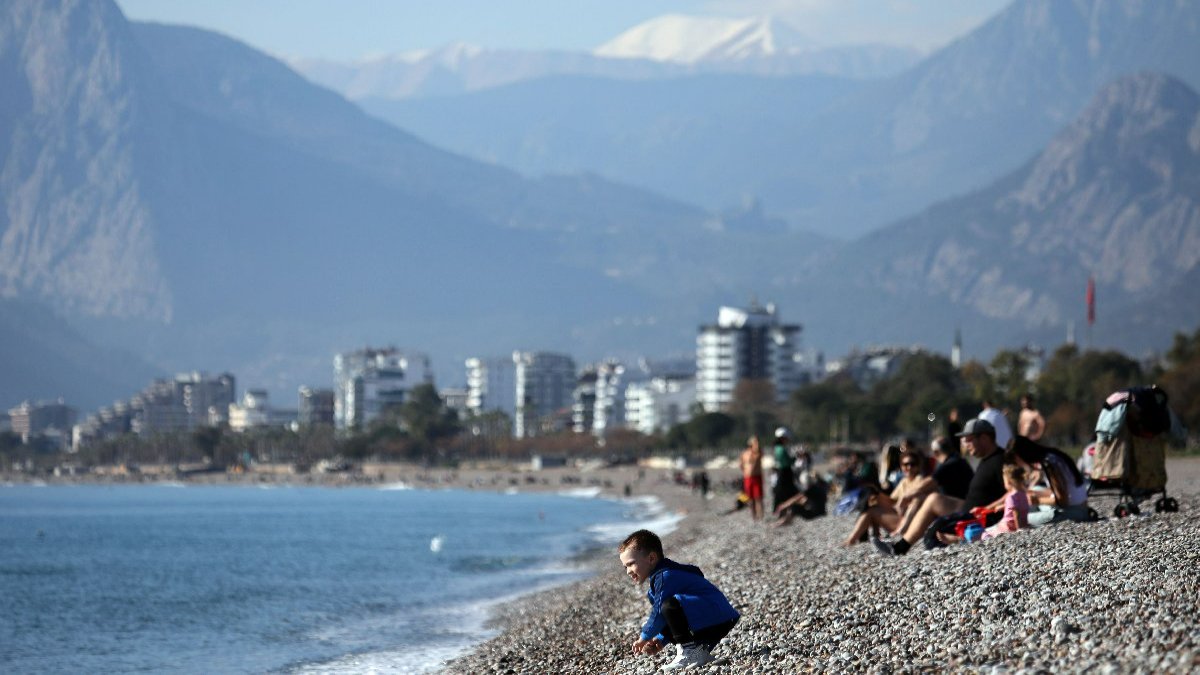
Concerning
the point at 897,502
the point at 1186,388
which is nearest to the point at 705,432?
the point at 1186,388

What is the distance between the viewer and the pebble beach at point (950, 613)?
9727 millimetres

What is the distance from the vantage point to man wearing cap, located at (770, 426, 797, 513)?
26438 mm

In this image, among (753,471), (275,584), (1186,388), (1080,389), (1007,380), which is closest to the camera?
(753,471)

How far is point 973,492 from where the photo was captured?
17359 mm

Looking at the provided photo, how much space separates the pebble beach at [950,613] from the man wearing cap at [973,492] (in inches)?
8.3

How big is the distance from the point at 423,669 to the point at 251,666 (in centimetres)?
268

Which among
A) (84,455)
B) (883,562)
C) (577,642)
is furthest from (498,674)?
(84,455)

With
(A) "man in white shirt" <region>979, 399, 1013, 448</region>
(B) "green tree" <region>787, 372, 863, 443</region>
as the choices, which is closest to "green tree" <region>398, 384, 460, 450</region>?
(B) "green tree" <region>787, 372, 863, 443</region>

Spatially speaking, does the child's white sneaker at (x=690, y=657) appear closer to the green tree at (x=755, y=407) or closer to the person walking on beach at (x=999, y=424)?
the person walking on beach at (x=999, y=424)

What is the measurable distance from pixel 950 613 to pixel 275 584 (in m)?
23.0

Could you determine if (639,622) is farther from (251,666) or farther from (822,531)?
(822,531)

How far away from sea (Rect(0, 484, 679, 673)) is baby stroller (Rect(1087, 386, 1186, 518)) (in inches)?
283

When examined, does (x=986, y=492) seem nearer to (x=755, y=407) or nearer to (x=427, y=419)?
(x=755, y=407)

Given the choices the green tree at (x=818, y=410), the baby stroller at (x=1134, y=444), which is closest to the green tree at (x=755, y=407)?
the green tree at (x=818, y=410)
